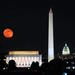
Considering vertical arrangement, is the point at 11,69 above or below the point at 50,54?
below

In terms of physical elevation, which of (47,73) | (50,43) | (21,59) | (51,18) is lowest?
(47,73)

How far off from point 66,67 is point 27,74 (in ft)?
4.36

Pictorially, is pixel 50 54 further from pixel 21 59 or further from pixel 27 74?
pixel 27 74

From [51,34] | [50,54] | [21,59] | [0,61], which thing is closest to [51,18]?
[51,34]

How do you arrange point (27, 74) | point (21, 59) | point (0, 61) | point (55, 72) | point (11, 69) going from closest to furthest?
point (55, 72), point (27, 74), point (11, 69), point (0, 61), point (21, 59)

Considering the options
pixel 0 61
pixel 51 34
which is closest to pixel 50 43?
pixel 51 34

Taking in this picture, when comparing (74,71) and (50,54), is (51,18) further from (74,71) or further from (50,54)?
(74,71)

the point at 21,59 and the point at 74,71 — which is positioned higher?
the point at 21,59

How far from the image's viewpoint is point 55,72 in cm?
827

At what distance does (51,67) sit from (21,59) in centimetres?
3935

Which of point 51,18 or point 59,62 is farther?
point 51,18

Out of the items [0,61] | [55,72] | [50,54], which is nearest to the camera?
[55,72]

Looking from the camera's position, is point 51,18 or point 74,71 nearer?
point 74,71

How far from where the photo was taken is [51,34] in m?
62.7
